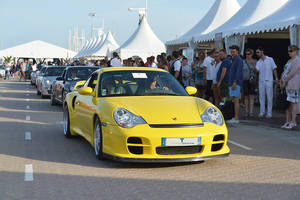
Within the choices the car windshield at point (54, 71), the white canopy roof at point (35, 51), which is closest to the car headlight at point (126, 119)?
the car windshield at point (54, 71)

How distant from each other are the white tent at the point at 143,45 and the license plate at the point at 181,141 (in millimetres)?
29606

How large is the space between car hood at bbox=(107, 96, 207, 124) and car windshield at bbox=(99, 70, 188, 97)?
322 mm

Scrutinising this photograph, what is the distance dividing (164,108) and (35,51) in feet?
163

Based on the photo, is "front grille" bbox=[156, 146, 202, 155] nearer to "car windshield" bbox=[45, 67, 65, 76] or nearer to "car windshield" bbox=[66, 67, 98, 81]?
"car windshield" bbox=[66, 67, 98, 81]

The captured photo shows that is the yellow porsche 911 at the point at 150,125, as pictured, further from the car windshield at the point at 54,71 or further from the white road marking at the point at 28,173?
the car windshield at the point at 54,71

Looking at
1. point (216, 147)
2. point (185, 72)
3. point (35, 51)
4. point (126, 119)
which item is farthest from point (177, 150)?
point (35, 51)

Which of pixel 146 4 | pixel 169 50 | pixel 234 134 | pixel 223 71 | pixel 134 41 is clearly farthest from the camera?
pixel 146 4

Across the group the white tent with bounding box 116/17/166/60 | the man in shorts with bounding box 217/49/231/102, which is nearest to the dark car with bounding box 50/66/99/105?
the man in shorts with bounding box 217/49/231/102

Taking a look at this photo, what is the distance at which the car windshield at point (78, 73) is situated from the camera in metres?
15.9

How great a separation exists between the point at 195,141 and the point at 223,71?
597 cm

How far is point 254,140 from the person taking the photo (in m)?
9.33

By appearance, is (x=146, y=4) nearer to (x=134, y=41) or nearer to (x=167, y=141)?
(x=134, y=41)

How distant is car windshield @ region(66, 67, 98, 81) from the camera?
15.9m

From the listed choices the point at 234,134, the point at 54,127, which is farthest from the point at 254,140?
the point at 54,127
